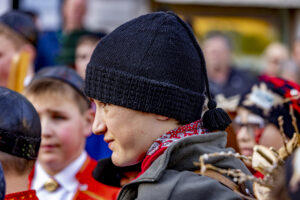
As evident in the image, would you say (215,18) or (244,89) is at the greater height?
(244,89)

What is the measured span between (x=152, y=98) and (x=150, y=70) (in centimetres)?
12

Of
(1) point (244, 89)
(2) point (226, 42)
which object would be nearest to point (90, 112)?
(1) point (244, 89)

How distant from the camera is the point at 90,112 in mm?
4199

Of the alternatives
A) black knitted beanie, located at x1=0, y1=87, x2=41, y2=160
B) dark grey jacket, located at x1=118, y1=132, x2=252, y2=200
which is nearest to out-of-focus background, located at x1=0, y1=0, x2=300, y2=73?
black knitted beanie, located at x1=0, y1=87, x2=41, y2=160

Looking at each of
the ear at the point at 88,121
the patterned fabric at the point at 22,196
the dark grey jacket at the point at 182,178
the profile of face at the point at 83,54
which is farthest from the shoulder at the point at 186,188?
the profile of face at the point at 83,54

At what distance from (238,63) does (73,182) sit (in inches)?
323

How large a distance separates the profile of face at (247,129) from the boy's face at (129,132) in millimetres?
1769

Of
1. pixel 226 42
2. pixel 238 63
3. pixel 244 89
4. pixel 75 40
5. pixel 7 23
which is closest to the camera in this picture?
pixel 244 89

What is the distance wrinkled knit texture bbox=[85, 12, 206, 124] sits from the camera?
2439mm

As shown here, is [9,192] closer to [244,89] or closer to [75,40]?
[244,89]

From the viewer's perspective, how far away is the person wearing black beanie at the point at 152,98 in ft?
7.90

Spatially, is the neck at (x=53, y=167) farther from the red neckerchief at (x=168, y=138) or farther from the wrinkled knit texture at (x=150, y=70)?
the red neckerchief at (x=168, y=138)

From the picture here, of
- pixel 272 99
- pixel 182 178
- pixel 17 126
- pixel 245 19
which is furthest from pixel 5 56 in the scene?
pixel 245 19

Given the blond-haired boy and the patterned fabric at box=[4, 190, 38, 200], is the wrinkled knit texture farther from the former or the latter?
the blond-haired boy
